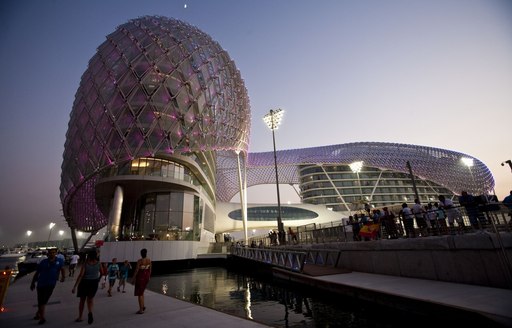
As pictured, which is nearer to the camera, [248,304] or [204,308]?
[204,308]

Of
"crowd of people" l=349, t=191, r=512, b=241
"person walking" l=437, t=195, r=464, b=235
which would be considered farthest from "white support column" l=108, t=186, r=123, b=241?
"person walking" l=437, t=195, r=464, b=235

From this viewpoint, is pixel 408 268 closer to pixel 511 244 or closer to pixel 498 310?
pixel 511 244

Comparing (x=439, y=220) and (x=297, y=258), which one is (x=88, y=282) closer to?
(x=297, y=258)

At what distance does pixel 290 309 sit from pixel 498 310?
550 centimetres

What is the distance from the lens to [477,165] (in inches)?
3893

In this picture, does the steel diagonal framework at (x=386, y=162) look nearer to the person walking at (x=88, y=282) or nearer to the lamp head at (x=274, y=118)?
the lamp head at (x=274, y=118)

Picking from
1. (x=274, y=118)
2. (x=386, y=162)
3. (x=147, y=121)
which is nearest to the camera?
(x=147, y=121)

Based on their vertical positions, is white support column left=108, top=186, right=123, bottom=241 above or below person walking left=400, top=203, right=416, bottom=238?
above

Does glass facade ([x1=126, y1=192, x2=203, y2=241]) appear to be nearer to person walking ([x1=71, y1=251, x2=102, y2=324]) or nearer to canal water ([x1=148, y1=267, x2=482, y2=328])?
canal water ([x1=148, y1=267, x2=482, y2=328])

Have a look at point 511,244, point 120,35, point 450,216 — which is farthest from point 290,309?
point 120,35

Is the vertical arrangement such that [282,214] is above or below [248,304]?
above

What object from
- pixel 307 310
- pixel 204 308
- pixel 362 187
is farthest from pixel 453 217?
pixel 362 187

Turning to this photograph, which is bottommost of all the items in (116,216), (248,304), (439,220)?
(248,304)

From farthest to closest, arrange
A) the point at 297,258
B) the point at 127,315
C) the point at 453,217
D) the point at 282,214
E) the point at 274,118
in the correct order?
the point at 282,214 → the point at 274,118 → the point at 297,258 → the point at 453,217 → the point at 127,315
